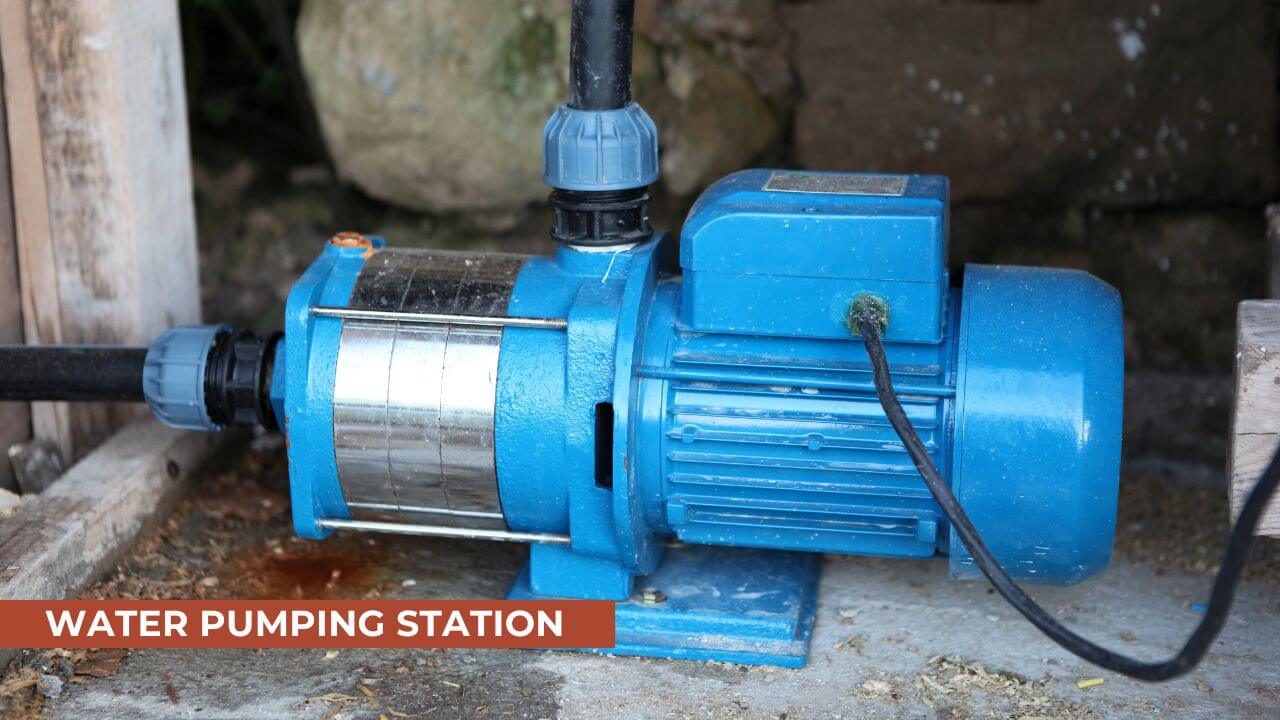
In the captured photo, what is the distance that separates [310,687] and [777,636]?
0.68 m

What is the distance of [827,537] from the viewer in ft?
6.25

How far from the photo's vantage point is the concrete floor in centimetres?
181

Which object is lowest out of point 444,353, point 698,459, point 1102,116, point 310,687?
point 310,687

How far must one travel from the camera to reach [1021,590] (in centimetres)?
162

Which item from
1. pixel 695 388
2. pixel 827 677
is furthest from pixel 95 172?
pixel 827 677

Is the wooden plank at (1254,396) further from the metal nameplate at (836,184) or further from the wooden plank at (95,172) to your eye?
the wooden plank at (95,172)

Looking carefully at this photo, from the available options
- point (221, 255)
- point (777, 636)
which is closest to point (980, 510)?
point (777, 636)

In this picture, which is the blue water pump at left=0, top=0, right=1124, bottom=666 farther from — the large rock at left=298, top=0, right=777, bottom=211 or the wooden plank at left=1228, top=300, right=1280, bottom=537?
the large rock at left=298, top=0, right=777, bottom=211

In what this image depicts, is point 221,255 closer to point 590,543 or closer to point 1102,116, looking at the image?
point 590,543

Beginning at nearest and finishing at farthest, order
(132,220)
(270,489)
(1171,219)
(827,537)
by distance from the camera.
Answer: (827,537)
(132,220)
(270,489)
(1171,219)

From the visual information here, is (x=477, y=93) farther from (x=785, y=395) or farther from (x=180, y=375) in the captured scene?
(x=785, y=395)

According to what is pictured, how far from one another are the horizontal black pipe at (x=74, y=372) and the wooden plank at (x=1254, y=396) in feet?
5.43

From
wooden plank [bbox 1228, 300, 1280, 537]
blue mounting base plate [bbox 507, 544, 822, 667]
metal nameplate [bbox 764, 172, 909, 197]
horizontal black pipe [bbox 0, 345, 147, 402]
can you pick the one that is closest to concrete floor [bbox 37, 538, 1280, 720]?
blue mounting base plate [bbox 507, 544, 822, 667]

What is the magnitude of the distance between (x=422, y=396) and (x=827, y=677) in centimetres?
71
